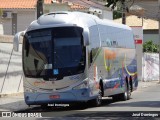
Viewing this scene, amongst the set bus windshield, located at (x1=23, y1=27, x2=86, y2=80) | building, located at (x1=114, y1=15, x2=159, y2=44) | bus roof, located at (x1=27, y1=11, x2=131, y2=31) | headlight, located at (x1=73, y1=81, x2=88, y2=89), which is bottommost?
building, located at (x1=114, y1=15, x2=159, y2=44)

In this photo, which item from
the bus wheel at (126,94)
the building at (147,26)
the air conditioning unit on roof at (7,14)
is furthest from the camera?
the building at (147,26)

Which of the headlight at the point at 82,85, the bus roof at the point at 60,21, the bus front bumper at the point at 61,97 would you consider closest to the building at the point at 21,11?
the bus roof at the point at 60,21

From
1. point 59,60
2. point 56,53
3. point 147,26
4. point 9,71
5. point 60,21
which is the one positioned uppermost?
point 60,21

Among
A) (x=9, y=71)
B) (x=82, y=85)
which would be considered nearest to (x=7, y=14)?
(x=9, y=71)

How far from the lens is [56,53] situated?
61.9 feet

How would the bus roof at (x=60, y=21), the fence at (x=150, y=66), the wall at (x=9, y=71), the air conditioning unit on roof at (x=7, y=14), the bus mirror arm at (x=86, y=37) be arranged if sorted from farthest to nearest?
the fence at (x=150, y=66) → the air conditioning unit on roof at (x=7, y=14) → the wall at (x=9, y=71) → the bus roof at (x=60, y=21) → the bus mirror arm at (x=86, y=37)

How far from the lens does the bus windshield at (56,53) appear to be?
18797 millimetres

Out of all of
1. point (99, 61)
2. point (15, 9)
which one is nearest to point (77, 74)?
point (99, 61)

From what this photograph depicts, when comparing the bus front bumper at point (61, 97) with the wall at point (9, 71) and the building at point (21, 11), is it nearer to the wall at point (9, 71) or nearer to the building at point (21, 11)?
the wall at point (9, 71)

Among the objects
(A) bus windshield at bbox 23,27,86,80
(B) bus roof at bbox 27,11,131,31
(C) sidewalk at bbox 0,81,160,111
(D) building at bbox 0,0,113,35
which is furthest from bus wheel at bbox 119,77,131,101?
(D) building at bbox 0,0,113,35

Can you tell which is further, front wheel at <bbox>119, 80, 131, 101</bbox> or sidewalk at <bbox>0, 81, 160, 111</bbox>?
front wheel at <bbox>119, 80, 131, 101</bbox>

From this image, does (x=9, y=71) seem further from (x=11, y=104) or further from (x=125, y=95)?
(x=125, y=95)

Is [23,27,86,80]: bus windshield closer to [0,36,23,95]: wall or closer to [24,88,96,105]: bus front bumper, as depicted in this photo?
[24,88,96,105]: bus front bumper

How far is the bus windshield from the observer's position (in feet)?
61.7
